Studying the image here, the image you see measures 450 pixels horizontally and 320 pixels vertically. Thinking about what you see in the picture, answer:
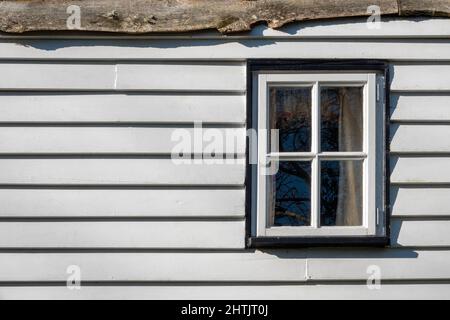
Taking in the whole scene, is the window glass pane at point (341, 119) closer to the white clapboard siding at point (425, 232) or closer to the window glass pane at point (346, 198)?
the window glass pane at point (346, 198)

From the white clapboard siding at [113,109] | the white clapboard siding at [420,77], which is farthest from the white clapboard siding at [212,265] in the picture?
the white clapboard siding at [420,77]

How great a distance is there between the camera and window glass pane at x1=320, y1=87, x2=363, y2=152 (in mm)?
5668

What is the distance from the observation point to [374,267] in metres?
5.63

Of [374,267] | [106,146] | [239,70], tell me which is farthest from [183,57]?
[374,267]

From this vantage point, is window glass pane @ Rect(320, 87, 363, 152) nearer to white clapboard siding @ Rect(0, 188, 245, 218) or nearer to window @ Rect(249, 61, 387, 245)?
window @ Rect(249, 61, 387, 245)

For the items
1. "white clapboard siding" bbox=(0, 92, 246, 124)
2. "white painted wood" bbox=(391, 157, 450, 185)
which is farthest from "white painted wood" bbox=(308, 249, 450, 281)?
"white clapboard siding" bbox=(0, 92, 246, 124)

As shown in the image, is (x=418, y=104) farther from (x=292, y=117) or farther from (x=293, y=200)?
(x=293, y=200)

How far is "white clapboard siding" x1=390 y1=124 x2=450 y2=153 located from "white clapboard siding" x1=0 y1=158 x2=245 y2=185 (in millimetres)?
924

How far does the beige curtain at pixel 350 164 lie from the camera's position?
5.66 metres

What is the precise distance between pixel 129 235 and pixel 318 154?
3.97 feet

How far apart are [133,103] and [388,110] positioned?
150 centimetres

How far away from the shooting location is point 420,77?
563 cm

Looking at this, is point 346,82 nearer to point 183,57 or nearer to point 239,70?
point 239,70

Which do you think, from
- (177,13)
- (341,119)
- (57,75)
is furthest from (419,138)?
(57,75)
